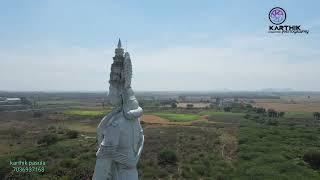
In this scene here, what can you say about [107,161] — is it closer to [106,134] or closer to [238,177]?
[106,134]

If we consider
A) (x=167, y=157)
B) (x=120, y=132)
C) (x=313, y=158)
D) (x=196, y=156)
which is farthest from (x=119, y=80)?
(x=196, y=156)

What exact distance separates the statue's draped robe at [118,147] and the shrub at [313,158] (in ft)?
77.1

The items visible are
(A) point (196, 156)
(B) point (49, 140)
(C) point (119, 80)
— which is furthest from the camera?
(B) point (49, 140)

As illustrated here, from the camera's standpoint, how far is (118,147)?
693 centimetres

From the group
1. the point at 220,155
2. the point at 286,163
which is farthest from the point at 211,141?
the point at 286,163

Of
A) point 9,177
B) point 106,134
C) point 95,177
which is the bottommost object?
point 9,177

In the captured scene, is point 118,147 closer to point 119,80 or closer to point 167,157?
point 119,80

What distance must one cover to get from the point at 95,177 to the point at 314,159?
24.5 metres

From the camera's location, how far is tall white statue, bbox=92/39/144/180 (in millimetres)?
6840

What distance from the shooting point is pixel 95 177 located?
6.88 metres

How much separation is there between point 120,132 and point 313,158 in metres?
24.5

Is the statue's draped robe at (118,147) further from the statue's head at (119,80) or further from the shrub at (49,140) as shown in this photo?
the shrub at (49,140)

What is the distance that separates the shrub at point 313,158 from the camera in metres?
28.2

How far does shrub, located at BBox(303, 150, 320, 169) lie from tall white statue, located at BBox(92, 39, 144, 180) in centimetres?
2348
